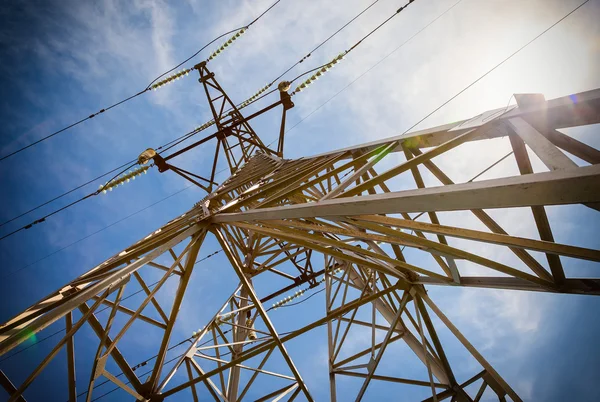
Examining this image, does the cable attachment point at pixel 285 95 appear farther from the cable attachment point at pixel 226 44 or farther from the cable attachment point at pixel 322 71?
the cable attachment point at pixel 226 44

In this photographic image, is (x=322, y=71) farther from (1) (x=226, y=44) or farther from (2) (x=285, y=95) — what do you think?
(1) (x=226, y=44)

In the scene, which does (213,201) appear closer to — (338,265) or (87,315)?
(87,315)

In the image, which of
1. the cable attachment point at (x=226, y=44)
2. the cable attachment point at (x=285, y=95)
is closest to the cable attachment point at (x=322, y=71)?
the cable attachment point at (x=285, y=95)

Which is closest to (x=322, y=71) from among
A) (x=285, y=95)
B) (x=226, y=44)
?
(x=285, y=95)

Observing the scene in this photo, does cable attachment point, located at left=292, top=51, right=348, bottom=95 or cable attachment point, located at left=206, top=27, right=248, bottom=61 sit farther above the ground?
cable attachment point, located at left=206, top=27, right=248, bottom=61

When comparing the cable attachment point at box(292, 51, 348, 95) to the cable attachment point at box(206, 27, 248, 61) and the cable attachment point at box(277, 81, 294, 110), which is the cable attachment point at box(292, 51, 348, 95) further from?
the cable attachment point at box(206, 27, 248, 61)

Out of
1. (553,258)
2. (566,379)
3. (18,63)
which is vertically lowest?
(566,379)

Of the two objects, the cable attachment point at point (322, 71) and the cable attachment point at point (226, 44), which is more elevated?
the cable attachment point at point (226, 44)

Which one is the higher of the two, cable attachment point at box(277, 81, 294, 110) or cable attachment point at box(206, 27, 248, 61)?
cable attachment point at box(206, 27, 248, 61)

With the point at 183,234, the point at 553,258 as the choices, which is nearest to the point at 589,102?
the point at 553,258

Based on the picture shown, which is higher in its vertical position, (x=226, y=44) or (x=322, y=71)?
(x=226, y=44)

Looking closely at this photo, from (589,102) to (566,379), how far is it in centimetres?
6335

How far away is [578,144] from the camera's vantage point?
2.18 meters

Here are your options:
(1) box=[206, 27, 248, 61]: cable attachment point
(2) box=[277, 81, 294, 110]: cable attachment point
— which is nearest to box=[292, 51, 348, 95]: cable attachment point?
(2) box=[277, 81, 294, 110]: cable attachment point
